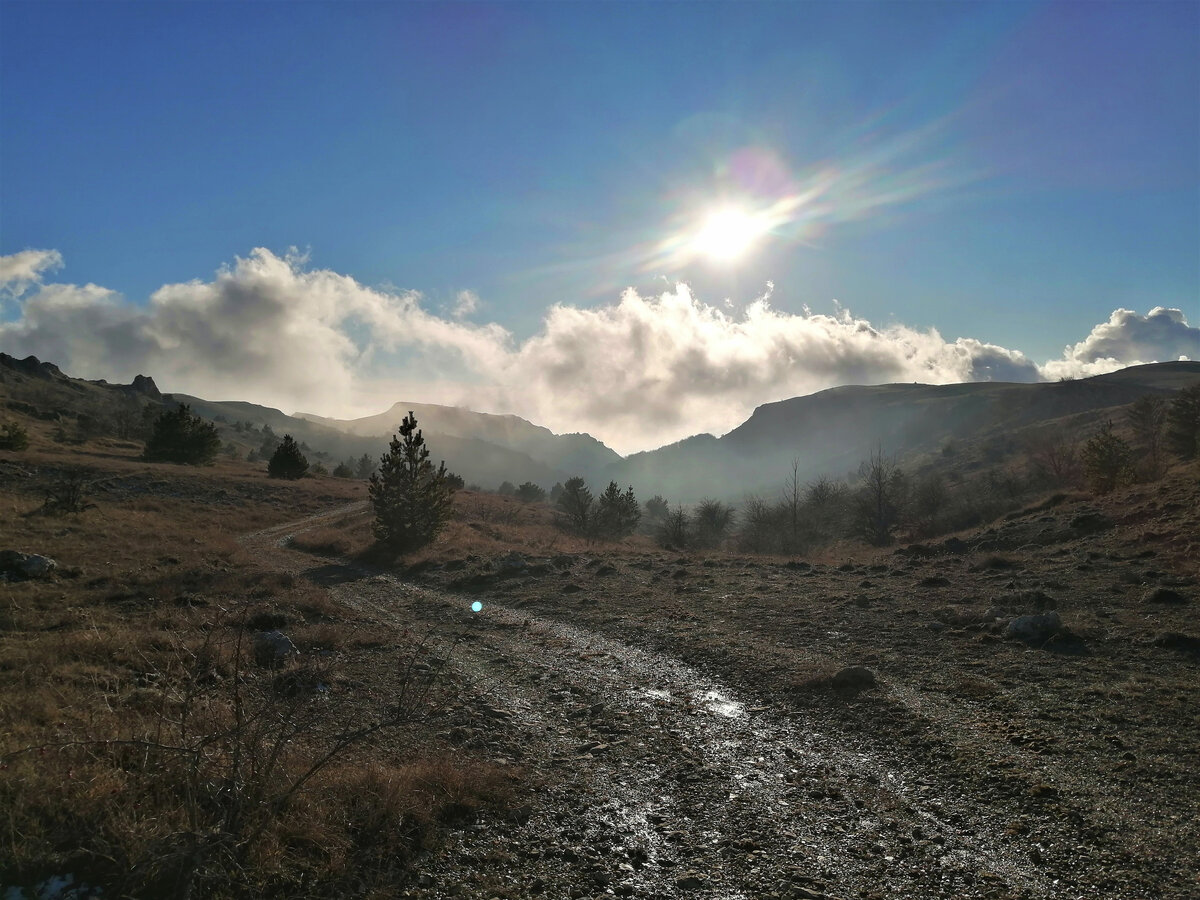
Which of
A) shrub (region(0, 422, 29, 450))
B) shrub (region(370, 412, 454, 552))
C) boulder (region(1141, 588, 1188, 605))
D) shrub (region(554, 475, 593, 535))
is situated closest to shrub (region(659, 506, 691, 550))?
shrub (region(554, 475, 593, 535))

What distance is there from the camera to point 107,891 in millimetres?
3951

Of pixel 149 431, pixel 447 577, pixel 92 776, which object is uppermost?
pixel 149 431

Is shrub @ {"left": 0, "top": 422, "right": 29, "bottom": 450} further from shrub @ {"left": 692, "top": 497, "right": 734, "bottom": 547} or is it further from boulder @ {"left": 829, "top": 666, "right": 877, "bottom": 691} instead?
boulder @ {"left": 829, "top": 666, "right": 877, "bottom": 691}

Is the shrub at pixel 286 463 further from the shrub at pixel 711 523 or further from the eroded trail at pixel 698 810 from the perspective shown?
the eroded trail at pixel 698 810

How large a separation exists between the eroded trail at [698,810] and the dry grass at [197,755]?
A: 0.84m

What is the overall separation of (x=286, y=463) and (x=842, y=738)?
64.6 meters

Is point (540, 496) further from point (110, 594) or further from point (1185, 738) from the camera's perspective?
point (1185, 738)

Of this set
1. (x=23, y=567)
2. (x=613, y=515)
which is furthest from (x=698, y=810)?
(x=613, y=515)

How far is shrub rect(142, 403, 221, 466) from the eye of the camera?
57.4 meters

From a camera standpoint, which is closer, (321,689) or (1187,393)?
(321,689)

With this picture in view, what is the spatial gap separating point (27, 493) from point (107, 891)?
127 ft

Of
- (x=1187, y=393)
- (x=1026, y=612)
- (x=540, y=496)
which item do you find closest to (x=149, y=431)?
(x=540, y=496)

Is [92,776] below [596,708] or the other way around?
the other way around

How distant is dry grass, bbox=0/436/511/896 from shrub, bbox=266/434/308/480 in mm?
49265
